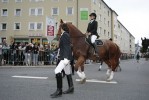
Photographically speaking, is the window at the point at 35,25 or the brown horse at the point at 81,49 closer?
the brown horse at the point at 81,49

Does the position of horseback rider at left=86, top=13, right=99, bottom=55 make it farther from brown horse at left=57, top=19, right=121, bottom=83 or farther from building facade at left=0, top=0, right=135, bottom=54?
building facade at left=0, top=0, right=135, bottom=54

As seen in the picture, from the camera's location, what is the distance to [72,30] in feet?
35.7

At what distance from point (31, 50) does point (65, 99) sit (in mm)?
15379

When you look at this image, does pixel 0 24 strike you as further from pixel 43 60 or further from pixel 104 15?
pixel 43 60

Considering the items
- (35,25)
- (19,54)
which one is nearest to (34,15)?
(35,25)

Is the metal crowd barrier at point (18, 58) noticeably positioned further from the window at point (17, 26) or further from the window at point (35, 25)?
the window at point (17, 26)

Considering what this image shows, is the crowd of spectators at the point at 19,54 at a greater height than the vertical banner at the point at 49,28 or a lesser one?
lesser

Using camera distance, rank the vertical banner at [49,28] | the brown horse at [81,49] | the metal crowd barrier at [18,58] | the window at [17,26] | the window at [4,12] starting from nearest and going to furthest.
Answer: the brown horse at [81,49] → the vertical banner at [49,28] → the metal crowd barrier at [18,58] → the window at [17,26] → the window at [4,12]

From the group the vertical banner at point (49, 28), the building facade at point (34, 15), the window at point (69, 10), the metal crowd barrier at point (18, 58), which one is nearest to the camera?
the vertical banner at point (49, 28)

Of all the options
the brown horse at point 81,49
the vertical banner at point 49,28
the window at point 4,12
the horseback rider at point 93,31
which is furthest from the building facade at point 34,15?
the horseback rider at point 93,31

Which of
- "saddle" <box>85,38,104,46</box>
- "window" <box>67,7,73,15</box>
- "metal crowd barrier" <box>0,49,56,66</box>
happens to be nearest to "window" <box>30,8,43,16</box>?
"window" <box>67,7,73,15</box>

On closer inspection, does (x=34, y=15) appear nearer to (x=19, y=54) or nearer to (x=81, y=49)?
(x=19, y=54)

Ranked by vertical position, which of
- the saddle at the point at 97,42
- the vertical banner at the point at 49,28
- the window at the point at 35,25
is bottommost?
the saddle at the point at 97,42

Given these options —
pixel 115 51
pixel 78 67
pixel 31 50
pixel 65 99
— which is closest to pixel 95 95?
pixel 65 99
